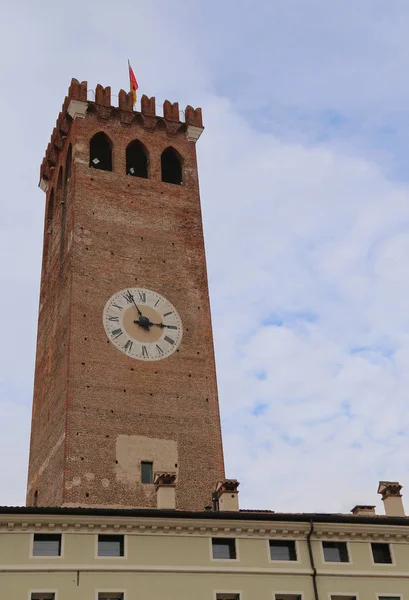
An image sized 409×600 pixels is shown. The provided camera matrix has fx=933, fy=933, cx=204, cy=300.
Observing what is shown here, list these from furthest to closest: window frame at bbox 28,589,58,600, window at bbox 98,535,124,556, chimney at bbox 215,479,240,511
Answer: chimney at bbox 215,479,240,511, window at bbox 98,535,124,556, window frame at bbox 28,589,58,600

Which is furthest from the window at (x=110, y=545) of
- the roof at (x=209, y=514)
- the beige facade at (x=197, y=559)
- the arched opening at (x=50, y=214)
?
the arched opening at (x=50, y=214)

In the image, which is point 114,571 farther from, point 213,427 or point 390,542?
point 213,427

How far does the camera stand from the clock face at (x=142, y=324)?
34.6 metres

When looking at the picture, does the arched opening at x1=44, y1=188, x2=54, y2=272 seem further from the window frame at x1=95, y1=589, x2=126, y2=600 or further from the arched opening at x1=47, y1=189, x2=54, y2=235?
the window frame at x1=95, y1=589, x2=126, y2=600

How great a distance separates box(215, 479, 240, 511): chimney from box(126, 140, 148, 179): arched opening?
673 inches

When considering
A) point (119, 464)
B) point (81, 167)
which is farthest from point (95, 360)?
point (81, 167)

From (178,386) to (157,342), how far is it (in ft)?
6.30

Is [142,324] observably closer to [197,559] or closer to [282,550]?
[282,550]

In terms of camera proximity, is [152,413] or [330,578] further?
[152,413]

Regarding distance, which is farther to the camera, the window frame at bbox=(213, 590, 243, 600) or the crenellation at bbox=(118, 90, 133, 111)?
the crenellation at bbox=(118, 90, 133, 111)

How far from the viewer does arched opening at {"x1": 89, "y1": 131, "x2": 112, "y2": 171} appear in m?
40.2

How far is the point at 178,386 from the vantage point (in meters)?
34.4

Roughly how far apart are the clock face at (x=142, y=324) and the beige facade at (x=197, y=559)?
34.4 ft

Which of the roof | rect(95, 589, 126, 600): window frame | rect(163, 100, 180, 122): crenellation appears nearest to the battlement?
rect(163, 100, 180, 122): crenellation
